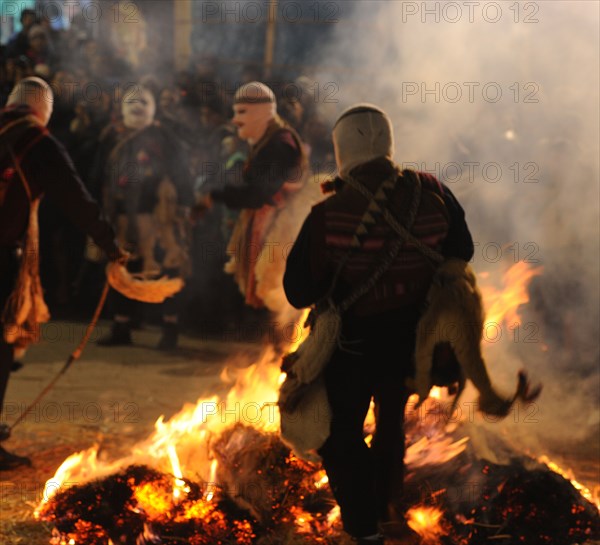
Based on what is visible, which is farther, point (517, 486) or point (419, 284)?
point (517, 486)

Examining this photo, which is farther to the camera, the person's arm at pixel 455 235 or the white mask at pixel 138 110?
the white mask at pixel 138 110

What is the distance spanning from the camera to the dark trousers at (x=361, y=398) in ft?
10.5

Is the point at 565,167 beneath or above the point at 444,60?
beneath

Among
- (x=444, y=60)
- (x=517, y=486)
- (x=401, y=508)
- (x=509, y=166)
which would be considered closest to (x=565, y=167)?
(x=509, y=166)

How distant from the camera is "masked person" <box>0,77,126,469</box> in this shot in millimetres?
4324

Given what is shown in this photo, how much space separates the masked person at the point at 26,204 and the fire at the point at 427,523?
Answer: 2.05m

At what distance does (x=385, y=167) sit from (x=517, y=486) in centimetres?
162

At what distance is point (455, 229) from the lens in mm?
3230

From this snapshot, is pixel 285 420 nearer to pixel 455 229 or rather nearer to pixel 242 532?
pixel 242 532

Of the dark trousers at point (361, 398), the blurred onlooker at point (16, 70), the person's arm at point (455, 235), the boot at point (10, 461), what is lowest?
the boot at point (10, 461)

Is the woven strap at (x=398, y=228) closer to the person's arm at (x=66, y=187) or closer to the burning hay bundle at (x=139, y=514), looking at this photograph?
the burning hay bundle at (x=139, y=514)

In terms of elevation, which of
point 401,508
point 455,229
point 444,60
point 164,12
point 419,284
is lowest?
point 401,508

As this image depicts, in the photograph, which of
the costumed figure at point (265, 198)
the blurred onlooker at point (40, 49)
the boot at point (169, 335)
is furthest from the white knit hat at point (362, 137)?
the blurred onlooker at point (40, 49)

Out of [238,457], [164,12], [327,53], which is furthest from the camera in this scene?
[164,12]
